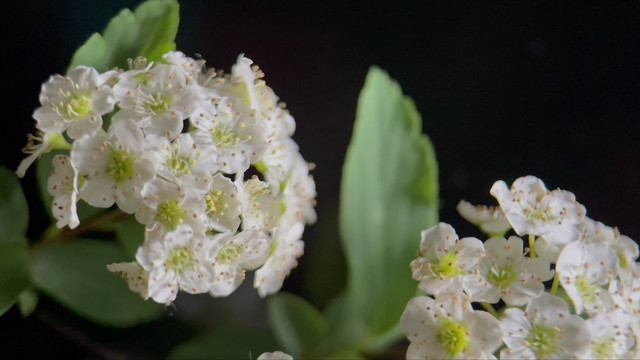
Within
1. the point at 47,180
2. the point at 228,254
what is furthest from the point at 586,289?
the point at 47,180

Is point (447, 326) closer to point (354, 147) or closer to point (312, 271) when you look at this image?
point (354, 147)

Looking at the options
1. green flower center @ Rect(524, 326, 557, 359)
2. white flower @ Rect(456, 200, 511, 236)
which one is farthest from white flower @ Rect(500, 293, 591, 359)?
white flower @ Rect(456, 200, 511, 236)

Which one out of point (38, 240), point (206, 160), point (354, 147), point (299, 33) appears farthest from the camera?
point (299, 33)

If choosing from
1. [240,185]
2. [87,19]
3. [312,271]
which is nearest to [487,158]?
[312,271]

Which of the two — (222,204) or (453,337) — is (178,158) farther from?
(453,337)

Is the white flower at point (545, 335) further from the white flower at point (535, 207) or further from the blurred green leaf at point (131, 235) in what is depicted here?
the blurred green leaf at point (131, 235)

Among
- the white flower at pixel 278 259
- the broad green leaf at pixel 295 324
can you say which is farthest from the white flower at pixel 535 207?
the broad green leaf at pixel 295 324
